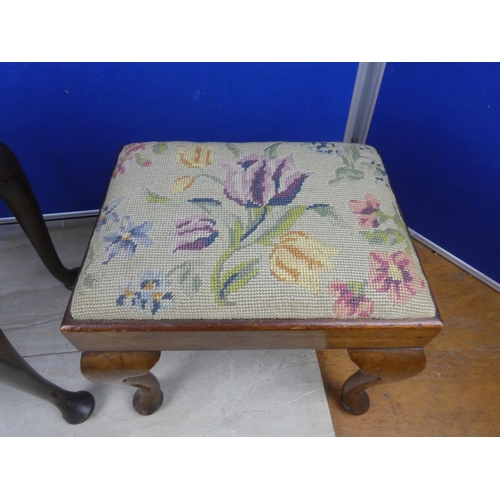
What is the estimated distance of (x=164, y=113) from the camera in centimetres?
89

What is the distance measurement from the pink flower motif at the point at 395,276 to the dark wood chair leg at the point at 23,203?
57 cm

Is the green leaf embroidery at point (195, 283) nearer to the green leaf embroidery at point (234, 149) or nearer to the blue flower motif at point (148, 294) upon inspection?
the blue flower motif at point (148, 294)

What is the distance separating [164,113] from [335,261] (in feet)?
1.93

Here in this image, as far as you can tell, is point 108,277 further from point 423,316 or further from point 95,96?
point 95,96

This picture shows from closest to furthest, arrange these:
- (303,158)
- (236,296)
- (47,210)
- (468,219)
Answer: (236,296) → (303,158) → (468,219) → (47,210)

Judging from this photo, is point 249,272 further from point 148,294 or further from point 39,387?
point 39,387

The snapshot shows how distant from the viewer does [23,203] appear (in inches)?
27.5

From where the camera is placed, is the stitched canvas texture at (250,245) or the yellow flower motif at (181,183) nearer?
the stitched canvas texture at (250,245)

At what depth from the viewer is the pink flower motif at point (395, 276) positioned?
1.58ft

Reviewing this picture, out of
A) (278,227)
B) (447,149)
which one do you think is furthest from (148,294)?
(447,149)

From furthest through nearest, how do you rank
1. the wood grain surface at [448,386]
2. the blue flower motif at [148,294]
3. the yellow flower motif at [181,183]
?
1. the wood grain surface at [448,386]
2. the yellow flower motif at [181,183]
3. the blue flower motif at [148,294]

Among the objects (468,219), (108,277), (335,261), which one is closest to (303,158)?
(335,261)

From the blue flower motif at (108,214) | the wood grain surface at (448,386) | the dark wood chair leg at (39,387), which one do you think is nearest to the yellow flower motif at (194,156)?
the blue flower motif at (108,214)

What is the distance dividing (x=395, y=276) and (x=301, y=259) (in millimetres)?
116
